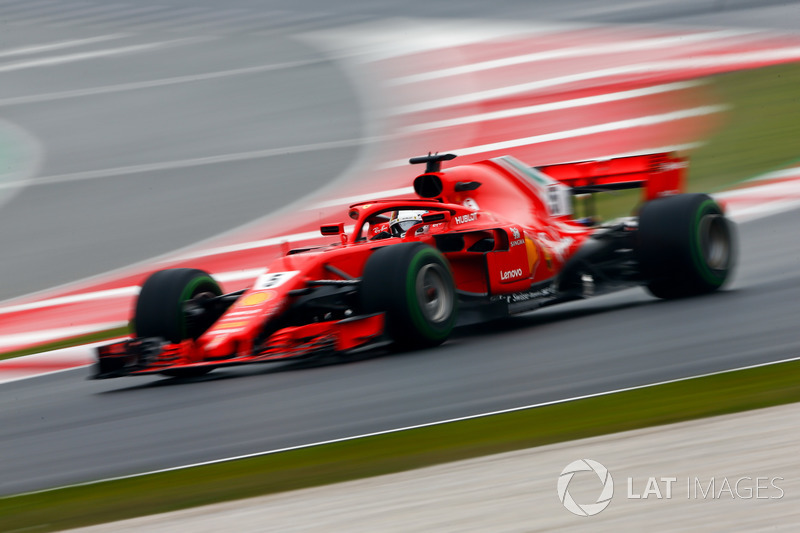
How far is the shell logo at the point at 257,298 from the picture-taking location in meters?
7.12

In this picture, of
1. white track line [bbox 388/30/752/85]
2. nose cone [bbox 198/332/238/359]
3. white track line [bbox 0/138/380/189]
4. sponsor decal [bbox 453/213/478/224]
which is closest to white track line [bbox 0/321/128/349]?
nose cone [bbox 198/332/238/359]

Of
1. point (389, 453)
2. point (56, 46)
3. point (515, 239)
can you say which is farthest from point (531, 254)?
point (56, 46)

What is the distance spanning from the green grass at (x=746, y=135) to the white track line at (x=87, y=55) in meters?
11.0

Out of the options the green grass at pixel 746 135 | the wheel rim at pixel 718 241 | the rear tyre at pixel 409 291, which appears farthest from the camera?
the green grass at pixel 746 135

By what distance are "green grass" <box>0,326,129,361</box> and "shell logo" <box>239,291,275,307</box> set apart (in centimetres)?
296

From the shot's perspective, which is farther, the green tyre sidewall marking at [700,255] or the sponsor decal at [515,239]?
the green tyre sidewall marking at [700,255]

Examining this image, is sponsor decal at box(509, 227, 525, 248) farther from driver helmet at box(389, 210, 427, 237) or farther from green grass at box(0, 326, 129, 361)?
green grass at box(0, 326, 129, 361)

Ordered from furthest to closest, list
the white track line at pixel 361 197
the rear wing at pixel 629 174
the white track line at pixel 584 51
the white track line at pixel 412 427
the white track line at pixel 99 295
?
the white track line at pixel 584 51
the white track line at pixel 361 197
the white track line at pixel 99 295
the rear wing at pixel 629 174
the white track line at pixel 412 427

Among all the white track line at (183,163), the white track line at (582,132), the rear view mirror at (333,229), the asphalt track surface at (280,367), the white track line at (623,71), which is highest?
the white track line at (623,71)

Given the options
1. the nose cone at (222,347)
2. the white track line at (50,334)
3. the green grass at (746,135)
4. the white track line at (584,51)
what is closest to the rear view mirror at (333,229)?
the nose cone at (222,347)

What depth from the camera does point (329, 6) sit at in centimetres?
2428

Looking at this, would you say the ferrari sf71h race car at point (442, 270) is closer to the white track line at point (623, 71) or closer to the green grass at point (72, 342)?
the green grass at point (72, 342)

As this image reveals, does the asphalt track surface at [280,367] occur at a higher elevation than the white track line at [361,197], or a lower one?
lower

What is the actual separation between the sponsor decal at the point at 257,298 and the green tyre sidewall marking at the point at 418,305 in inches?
33.7
